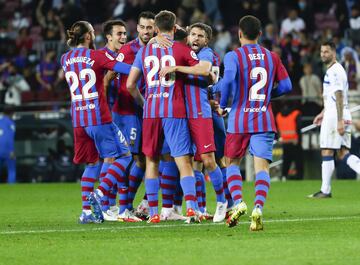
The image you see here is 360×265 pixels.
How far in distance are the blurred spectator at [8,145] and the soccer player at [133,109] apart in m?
10.7

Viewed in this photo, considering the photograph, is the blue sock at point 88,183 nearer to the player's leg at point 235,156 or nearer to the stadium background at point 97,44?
the player's leg at point 235,156

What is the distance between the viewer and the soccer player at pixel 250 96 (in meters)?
10.9

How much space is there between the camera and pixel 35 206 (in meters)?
15.3

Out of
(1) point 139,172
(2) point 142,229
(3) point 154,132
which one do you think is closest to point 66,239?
(2) point 142,229

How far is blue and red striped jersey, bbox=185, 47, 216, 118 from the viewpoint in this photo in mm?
11383

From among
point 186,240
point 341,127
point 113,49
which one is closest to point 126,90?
point 113,49

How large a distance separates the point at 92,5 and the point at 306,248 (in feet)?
71.8

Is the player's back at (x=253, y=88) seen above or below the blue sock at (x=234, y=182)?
above

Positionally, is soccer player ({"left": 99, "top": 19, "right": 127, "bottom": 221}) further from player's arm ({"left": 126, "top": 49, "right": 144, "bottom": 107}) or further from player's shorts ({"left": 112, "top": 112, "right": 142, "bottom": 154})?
player's arm ({"left": 126, "top": 49, "right": 144, "bottom": 107})

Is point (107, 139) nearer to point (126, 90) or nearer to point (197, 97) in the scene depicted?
point (126, 90)

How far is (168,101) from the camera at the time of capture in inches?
443

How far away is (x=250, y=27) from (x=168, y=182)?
2.15m

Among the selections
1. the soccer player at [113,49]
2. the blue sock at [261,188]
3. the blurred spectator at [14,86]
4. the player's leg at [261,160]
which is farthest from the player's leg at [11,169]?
the blue sock at [261,188]

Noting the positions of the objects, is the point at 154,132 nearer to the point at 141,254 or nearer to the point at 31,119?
the point at 141,254
